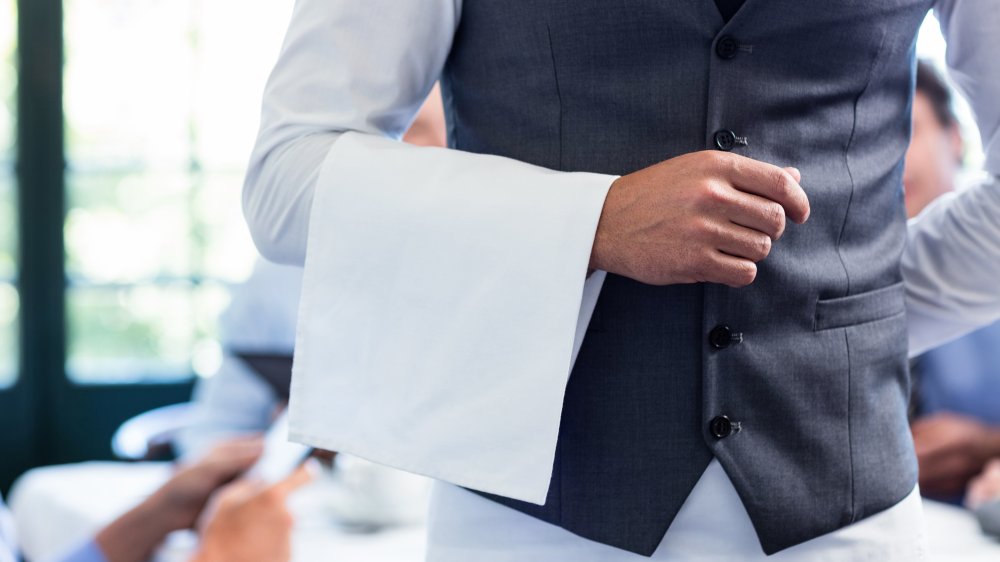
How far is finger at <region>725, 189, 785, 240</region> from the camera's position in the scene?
2.17 feet

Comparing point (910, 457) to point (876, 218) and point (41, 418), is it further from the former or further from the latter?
point (41, 418)

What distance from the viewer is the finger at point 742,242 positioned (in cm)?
66

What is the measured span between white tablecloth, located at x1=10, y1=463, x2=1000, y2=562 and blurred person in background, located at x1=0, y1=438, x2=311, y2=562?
0.06 meters

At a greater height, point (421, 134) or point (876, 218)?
point (876, 218)

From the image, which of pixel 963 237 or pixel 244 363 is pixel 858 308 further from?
pixel 244 363

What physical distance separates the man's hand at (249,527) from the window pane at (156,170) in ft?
9.52

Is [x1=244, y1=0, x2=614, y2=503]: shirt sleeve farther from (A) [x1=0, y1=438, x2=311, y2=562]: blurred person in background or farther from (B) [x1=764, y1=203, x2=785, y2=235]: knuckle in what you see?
(A) [x1=0, y1=438, x2=311, y2=562]: blurred person in background

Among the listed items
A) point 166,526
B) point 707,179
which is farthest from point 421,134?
point 707,179

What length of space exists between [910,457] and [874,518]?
8 cm

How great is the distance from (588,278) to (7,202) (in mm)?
4189

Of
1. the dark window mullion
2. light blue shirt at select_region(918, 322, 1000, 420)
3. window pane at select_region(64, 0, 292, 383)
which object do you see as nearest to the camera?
light blue shirt at select_region(918, 322, 1000, 420)

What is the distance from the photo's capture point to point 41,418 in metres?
4.43

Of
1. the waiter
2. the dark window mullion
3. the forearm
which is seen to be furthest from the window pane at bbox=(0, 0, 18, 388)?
the waiter

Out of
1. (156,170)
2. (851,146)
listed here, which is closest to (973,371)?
(851,146)
